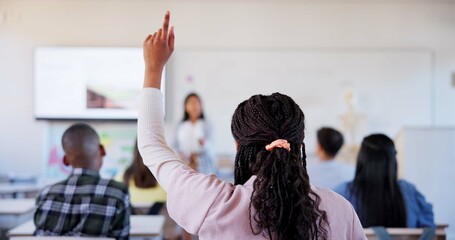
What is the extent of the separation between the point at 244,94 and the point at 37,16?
254cm

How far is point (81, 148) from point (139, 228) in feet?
2.14

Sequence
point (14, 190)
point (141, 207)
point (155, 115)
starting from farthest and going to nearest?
point (14, 190) < point (141, 207) < point (155, 115)

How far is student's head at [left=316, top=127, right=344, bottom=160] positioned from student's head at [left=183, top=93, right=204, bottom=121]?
2361mm

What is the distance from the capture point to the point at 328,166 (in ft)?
12.8

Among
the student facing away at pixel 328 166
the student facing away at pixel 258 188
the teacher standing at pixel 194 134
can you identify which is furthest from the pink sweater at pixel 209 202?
the teacher standing at pixel 194 134

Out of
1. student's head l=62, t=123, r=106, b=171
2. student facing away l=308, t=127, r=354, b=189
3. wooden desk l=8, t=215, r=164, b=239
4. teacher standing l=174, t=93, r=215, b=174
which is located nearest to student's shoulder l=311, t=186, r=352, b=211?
student's head l=62, t=123, r=106, b=171

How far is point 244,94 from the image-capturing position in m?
6.85

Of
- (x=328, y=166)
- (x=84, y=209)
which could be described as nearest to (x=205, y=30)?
(x=328, y=166)

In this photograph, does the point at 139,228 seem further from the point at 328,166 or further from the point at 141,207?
the point at 328,166

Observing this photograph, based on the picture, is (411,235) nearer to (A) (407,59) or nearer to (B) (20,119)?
(A) (407,59)

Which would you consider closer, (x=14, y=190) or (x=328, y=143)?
(x=328, y=143)

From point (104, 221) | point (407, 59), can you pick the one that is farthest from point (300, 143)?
point (407, 59)

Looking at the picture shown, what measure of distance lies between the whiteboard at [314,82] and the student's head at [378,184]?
153 inches

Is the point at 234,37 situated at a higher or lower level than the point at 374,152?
higher
